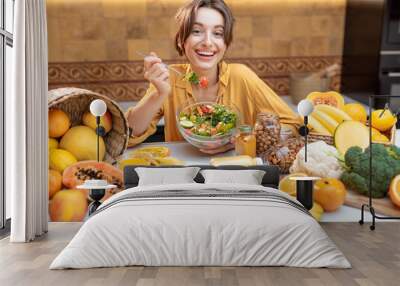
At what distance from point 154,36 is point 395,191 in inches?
125

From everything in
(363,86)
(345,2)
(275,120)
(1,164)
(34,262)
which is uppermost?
(345,2)

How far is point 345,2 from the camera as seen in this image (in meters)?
6.29

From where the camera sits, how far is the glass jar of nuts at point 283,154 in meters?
6.16

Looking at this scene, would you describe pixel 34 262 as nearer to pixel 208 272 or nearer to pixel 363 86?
pixel 208 272

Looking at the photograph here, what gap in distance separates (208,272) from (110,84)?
3192mm

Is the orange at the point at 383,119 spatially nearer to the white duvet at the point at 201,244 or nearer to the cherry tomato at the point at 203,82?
the cherry tomato at the point at 203,82

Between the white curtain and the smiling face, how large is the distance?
1658 mm

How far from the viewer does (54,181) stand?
6.10 meters

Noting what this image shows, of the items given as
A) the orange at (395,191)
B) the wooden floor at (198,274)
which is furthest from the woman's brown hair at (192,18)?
the wooden floor at (198,274)

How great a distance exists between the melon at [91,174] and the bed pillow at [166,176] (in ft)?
1.46

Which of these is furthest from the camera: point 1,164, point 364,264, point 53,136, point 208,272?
point 53,136

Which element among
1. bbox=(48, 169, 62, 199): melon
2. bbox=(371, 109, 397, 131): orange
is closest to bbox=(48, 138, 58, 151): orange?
bbox=(48, 169, 62, 199): melon

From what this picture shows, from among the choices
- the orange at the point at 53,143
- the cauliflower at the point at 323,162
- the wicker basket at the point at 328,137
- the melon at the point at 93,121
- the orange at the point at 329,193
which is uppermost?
the melon at the point at 93,121

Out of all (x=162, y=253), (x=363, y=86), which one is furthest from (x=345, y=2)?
(x=162, y=253)
